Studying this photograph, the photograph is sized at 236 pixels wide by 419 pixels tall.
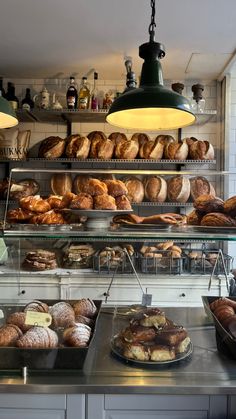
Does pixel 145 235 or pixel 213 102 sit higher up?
pixel 213 102

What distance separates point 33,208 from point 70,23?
1382 millimetres

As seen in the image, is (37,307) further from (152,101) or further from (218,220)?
(152,101)

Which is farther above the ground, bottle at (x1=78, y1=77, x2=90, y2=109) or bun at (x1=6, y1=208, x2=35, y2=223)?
bottle at (x1=78, y1=77, x2=90, y2=109)

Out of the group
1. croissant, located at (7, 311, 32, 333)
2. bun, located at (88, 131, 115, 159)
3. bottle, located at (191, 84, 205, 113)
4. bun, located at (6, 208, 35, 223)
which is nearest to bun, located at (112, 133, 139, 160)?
bun, located at (88, 131, 115, 159)

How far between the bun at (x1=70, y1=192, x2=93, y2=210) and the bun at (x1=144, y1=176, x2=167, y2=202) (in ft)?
5.49

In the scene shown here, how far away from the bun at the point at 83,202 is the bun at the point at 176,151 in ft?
5.95

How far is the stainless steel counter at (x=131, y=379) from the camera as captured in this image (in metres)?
1.04

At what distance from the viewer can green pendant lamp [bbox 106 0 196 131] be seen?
134 cm

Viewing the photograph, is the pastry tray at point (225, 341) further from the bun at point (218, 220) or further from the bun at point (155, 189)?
the bun at point (155, 189)

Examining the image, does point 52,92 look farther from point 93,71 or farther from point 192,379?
point 192,379

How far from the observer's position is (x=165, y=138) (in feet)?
11.1

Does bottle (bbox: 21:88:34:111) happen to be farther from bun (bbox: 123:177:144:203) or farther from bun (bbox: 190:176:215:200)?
bun (bbox: 190:176:215:200)

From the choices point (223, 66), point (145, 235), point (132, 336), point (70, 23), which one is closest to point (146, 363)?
point (132, 336)

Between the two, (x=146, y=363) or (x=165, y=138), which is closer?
(x=146, y=363)
